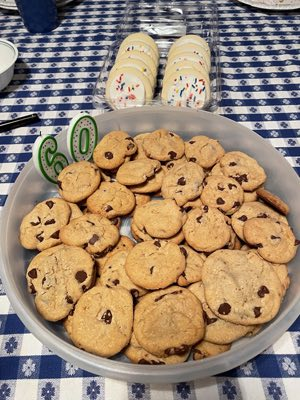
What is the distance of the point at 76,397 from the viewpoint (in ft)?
1.99

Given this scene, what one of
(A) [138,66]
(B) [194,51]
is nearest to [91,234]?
(A) [138,66]

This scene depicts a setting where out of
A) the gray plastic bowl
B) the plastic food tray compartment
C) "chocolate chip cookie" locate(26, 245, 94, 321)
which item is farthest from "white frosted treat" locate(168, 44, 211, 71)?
"chocolate chip cookie" locate(26, 245, 94, 321)

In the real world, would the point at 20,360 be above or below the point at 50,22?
below

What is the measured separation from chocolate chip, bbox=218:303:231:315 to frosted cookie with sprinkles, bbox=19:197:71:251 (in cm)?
34

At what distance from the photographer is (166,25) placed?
1375 mm

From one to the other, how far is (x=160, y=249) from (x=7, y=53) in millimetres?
893

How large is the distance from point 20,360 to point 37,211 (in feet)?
0.94

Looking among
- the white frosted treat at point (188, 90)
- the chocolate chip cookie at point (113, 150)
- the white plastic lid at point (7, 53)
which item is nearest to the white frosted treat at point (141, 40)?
the white frosted treat at point (188, 90)

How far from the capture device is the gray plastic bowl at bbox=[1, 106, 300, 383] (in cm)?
55

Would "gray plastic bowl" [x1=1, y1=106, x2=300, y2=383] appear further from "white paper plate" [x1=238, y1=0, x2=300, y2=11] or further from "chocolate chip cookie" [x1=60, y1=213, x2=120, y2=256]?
"white paper plate" [x1=238, y1=0, x2=300, y2=11]

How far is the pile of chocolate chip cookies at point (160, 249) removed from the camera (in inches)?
24.0

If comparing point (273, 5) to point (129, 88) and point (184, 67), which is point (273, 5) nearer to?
point (184, 67)

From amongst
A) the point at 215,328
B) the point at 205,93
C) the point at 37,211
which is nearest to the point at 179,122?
the point at 205,93

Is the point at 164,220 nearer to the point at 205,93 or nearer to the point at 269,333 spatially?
the point at 269,333
